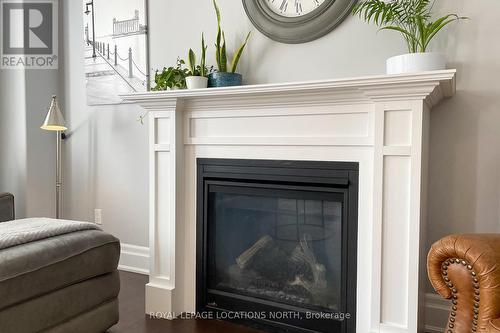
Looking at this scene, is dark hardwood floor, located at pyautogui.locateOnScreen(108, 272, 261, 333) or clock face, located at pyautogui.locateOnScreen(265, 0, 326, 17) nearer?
dark hardwood floor, located at pyautogui.locateOnScreen(108, 272, 261, 333)

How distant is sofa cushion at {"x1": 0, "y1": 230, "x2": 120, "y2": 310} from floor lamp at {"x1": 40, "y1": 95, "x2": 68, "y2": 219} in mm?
1346

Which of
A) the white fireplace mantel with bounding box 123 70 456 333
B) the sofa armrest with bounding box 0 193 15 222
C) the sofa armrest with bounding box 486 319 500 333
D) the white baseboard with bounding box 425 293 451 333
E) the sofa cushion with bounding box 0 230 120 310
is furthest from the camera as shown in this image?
the sofa armrest with bounding box 0 193 15 222

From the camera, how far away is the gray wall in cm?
198

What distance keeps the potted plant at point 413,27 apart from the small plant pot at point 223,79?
0.76 m

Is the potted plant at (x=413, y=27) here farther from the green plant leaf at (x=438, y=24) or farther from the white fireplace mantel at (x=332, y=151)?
the white fireplace mantel at (x=332, y=151)

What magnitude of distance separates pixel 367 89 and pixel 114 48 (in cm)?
215

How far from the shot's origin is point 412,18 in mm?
1886

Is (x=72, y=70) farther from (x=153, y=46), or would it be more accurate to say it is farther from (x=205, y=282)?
(x=205, y=282)

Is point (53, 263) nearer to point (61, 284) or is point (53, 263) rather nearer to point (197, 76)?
point (61, 284)

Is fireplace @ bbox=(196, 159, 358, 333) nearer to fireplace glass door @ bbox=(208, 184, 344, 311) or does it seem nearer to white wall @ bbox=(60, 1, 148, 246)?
fireplace glass door @ bbox=(208, 184, 344, 311)

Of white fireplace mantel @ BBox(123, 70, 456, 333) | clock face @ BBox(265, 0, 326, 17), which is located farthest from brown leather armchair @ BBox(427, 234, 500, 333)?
clock face @ BBox(265, 0, 326, 17)

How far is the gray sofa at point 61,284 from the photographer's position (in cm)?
161

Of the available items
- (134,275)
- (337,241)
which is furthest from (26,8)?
(337,241)

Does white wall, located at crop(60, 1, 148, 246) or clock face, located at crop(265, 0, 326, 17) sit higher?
clock face, located at crop(265, 0, 326, 17)
